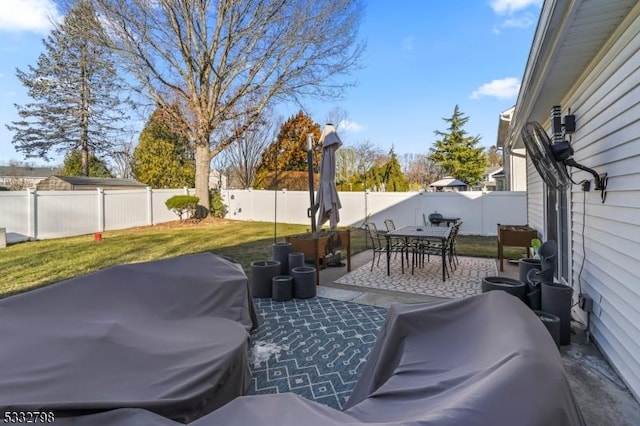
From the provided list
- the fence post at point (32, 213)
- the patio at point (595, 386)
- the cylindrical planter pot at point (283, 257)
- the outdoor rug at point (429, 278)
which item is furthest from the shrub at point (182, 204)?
the patio at point (595, 386)

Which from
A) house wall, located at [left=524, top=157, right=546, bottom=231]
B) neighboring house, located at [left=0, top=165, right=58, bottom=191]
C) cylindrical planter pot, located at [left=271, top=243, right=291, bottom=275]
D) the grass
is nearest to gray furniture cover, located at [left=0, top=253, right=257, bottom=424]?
cylindrical planter pot, located at [left=271, top=243, right=291, bottom=275]

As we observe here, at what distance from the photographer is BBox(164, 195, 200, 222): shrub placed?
13305mm

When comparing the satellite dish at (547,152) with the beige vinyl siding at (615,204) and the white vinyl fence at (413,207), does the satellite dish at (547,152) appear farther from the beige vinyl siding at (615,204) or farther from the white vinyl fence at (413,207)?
the white vinyl fence at (413,207)

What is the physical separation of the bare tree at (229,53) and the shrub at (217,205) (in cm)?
134

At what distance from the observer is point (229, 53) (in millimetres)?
13000

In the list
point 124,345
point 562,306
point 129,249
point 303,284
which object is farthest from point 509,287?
point 129,249

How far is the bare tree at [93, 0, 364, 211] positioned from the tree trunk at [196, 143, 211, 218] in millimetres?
42

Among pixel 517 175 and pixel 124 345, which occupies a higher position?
pixel 517 175

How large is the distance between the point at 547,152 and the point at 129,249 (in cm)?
888

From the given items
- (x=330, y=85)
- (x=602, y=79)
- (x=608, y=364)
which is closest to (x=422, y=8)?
(x=330, y=85)

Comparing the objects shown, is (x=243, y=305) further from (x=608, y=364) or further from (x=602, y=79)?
(x=602, y=79)

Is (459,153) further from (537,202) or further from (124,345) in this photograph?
(124,345)

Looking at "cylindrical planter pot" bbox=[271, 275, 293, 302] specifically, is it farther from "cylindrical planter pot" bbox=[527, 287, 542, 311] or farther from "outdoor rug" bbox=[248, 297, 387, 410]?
"cylindrical planter pot" bbox=[527, 287, 542, 311]

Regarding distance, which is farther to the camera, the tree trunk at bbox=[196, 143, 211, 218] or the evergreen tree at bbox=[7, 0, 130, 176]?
the evergreen tree at bbox=[7, 0, 130, 176]
